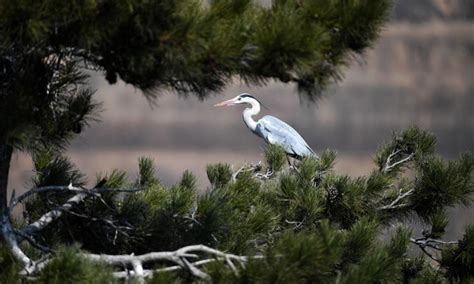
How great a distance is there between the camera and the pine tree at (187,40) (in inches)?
96.0

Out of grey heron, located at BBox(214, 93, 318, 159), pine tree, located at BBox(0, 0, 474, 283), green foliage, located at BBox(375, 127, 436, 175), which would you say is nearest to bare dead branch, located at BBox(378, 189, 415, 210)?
green foliage, located at BBox(375, 127, 436, 175)

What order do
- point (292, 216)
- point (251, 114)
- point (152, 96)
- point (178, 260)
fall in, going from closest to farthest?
point (152, 96) < point (178, 260) < point (292, 216) < point (251, 114)

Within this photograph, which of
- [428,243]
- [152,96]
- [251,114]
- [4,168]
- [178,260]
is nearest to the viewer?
[152,96]

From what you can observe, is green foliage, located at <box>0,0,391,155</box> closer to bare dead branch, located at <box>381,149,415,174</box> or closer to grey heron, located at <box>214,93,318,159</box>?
bare dead branch, located at <box>381,149,415,174</box>

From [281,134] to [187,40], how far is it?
8.85 ft

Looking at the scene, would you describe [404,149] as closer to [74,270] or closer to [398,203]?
[398,203]

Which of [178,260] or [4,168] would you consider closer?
[178,260]

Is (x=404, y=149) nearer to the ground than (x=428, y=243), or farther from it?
farther from it

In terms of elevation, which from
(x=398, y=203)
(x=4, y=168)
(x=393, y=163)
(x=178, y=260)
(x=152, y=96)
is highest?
(x=393, y=163)

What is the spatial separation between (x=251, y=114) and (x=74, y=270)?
3112mm

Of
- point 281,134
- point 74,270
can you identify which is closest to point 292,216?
point 74,270

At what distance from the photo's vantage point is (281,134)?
511cm

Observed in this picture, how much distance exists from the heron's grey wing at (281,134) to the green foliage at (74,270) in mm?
2527

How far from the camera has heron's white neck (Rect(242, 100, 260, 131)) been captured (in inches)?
213
